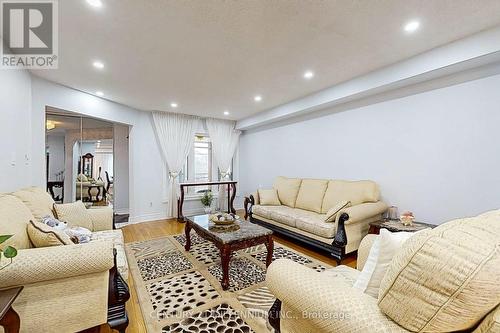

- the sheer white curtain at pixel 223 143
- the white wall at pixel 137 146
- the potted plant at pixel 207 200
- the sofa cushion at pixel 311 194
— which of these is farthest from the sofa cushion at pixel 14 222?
the sheer white curtain at pixel 223 143

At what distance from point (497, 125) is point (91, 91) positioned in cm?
544

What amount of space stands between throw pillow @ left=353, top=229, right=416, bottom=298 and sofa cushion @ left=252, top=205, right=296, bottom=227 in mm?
2348

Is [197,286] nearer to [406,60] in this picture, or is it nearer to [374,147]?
[374,147]

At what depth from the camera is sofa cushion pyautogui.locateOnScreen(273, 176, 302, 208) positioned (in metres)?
4.36

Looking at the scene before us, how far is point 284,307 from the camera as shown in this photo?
4.23ft

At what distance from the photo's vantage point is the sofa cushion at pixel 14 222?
1520 mm


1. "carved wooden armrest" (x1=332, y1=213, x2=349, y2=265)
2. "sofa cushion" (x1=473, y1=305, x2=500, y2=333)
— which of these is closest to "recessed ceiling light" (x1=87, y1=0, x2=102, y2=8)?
"sofa cushion" (x1=473, y1=305, x2=500, y2=333)

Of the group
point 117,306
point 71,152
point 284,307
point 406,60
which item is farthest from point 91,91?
point 406,60

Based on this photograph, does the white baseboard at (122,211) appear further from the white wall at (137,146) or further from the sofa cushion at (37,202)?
the sofa cushion at (37,202)

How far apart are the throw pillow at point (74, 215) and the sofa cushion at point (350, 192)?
333 centimetres

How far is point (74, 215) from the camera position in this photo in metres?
2.63

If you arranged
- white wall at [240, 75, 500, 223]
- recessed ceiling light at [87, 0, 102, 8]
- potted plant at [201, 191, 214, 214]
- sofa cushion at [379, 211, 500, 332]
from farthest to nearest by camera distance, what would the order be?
potted plant at [201, 191, 214, 214] → white wall at [240, 75, 500, 223] → recessed ceiling light at [87, 0, 102, 8] → sofa cushion at [379, 211, 500, 332]

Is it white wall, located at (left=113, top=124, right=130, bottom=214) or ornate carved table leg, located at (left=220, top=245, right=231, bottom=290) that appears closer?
ornate carved table leg, located at (left=220, top=245, right=231, bottom=290)

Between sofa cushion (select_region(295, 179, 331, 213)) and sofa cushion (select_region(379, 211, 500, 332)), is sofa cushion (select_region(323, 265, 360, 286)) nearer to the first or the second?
sofa cushion (select_region(379, 211, 500, 332))
